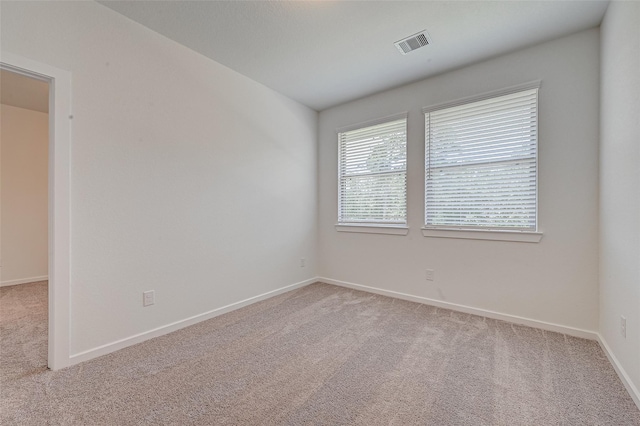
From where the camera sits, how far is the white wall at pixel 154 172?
1958 mm

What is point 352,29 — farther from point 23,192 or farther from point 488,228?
point 23,192

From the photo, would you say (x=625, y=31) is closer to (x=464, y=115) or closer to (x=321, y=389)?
(x=464, y=115)

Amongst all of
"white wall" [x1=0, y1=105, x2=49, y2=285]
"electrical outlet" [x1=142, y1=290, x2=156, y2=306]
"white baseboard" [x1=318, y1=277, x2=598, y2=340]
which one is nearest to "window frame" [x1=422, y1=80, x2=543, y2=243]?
"white baseboard" [x1=318, y1=277, x2=598, y2=340]

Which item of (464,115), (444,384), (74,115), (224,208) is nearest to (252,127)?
(224,208)

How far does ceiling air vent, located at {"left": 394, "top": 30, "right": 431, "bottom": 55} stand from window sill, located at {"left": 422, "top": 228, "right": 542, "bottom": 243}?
73.3 inches

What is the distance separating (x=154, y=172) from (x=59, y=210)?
2.32 ft

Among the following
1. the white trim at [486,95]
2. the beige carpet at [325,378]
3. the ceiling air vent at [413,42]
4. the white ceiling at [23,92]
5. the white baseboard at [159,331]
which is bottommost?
the beige carpet at [325,378]

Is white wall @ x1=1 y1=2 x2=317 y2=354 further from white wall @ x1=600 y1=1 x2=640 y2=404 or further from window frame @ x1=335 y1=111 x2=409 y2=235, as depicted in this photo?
white wall @ x1=600 y1=1 x2=640 y2=404

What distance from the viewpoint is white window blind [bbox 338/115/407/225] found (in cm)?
344

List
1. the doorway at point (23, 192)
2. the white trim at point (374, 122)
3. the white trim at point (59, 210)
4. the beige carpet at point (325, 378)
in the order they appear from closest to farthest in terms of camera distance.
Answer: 1. the beige carpet at point (325, 378)
2. the white trim at point (59, 210)
3. the white trim at point (374, 122)
4. the doorway at point (23, 192)

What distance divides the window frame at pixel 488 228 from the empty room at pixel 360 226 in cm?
2

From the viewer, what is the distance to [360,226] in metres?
3.75

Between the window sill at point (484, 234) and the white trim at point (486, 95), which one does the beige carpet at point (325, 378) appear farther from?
the white trim at point (486, 95)

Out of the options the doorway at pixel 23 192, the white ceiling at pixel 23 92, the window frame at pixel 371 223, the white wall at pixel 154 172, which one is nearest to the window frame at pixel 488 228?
the window frame at pixel 371 223
